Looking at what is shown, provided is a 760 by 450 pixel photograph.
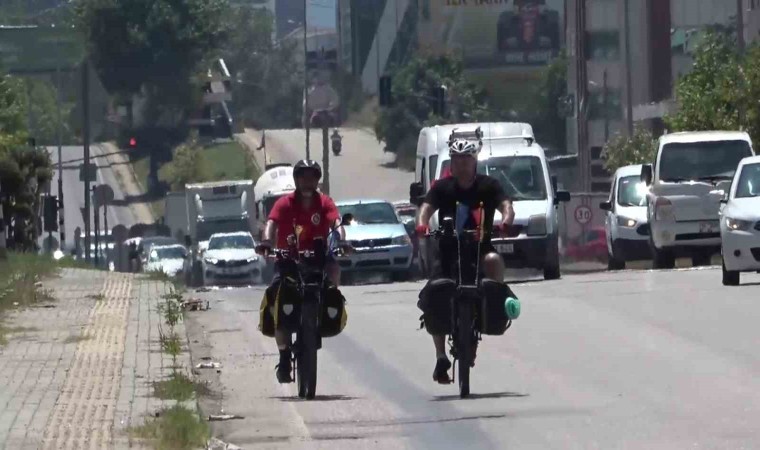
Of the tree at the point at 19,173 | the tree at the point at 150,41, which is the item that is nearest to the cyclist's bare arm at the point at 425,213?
the tree at the point at 19,173

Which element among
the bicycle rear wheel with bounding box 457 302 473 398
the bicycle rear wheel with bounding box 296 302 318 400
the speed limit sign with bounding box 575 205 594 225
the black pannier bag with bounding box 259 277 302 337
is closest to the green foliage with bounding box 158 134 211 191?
the speed limit sign with bounding box 575 205 594 225

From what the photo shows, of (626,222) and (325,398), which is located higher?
(626,222)

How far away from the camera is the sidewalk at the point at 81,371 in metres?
10.5

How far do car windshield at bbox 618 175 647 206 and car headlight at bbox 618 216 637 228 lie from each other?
666mm

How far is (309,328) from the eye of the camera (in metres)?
12.6

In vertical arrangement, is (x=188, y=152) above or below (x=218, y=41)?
below

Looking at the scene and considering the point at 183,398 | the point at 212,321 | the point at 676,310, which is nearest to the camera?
the point at 183,398

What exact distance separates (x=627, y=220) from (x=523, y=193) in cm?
447

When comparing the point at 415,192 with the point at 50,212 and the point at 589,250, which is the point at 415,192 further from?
the point at 50,212

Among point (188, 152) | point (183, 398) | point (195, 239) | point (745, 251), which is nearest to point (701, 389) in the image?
point (183, 398)

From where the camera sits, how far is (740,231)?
21.1 meters

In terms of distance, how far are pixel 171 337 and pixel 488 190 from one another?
5358 mm

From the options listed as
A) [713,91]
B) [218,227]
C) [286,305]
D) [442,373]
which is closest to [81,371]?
[286,305]

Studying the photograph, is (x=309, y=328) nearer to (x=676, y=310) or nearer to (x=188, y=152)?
(x=676, y=310)
